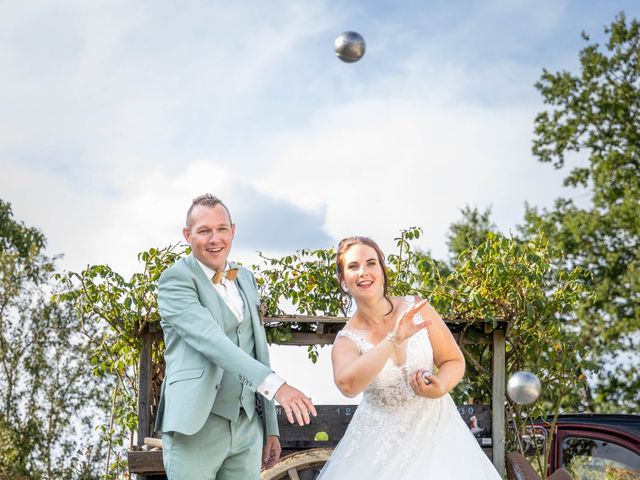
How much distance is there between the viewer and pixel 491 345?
5.93 meters

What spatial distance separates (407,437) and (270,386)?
3.19 ft

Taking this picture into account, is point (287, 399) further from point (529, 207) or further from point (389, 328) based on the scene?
point (529, 207)

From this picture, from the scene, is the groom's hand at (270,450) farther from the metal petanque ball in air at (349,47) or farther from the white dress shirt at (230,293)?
the metal petanque ball in air at (349,47)

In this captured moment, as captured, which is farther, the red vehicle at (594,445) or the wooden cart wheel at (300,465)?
the red vehicle at (594,445)

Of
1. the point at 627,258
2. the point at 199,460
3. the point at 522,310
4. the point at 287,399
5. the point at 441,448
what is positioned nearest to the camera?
the point at 287,399

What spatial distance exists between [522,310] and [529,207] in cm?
1579

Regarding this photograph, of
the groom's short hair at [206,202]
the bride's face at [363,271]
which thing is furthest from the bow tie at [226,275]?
the bride's face at [363,271]

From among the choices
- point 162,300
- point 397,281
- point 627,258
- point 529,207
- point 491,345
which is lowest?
point 162,300

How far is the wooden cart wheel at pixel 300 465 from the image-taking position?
17.3ft

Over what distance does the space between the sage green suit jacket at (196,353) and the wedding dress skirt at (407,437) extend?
0.55 metres

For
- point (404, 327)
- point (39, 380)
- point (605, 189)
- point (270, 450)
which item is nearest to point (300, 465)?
point (270, 450)

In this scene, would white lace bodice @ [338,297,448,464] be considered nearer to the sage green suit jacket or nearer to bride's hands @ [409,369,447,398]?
bride's hands @ [409,369,447,398]

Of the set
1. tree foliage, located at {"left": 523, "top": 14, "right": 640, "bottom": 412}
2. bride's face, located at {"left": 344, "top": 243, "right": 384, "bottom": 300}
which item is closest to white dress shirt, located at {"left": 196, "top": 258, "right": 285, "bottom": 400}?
bride's face, located at {"left": 344, "top": 243, "right": 384, "bottom": 300}

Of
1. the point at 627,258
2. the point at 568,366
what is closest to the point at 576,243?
the point at 627,258
